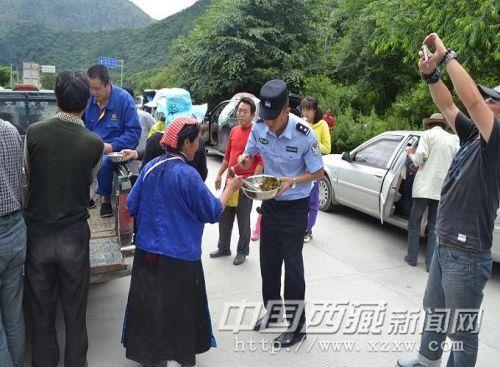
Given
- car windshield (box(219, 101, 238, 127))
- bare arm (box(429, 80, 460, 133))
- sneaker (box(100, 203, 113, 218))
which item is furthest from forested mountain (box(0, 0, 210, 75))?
bare arm (box(429, 80, 460, 133))

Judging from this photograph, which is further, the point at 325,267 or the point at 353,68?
the point at 353,68

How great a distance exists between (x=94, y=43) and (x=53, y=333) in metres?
78.1

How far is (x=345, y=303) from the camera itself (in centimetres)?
427

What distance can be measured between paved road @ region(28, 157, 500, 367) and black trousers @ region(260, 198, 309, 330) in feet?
1.08

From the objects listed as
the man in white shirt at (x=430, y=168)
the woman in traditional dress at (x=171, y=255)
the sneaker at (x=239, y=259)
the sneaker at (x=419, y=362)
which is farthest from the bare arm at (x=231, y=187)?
the man in white shirt at (x=430, y=168)

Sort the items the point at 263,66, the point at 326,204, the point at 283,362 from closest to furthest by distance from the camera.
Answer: the point at 283,362
the point at 326,204
the point at 263,66

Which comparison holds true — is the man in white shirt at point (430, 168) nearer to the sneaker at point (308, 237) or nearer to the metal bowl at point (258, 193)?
the sneaker at point (308, 237)

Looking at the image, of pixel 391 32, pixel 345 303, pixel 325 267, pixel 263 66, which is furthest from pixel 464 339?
pixel 263 66

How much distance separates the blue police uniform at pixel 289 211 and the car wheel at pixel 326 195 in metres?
3.80

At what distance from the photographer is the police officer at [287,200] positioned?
3.39 m

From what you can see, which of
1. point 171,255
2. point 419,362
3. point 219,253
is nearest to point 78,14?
point 219,253

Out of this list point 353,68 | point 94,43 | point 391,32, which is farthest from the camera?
point 94,43

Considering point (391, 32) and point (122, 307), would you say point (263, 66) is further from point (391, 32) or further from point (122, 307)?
point (122, 307)

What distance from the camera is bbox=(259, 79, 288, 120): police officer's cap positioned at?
3201 millimetres
